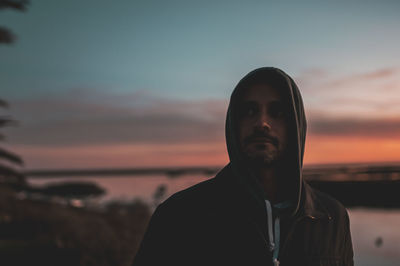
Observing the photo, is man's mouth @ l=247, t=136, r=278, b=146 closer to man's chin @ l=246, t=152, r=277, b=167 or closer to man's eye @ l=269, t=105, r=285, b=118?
man's chin @ l=246, t=152, r=277, b=167

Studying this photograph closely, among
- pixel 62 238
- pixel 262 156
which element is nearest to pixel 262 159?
pixel 262 156

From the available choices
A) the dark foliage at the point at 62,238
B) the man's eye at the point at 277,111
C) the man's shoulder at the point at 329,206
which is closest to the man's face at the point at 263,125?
the man's eye at the point at 277,111

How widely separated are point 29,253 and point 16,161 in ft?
16.5

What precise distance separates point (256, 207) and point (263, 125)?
0.63 m

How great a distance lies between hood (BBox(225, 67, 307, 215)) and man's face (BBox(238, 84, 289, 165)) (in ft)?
0.16

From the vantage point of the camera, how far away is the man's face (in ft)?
10.7

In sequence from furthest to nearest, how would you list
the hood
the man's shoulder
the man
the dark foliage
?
the dark foliage
the man's shoulder
the hood
the man

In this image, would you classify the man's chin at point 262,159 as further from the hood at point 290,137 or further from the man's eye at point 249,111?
the man's eye at point 249,111

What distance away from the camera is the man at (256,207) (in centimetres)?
321

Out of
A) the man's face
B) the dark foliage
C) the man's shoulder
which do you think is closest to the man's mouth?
the man's face

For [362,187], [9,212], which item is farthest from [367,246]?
[362,187]

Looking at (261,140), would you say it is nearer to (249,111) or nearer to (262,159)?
(262,159)

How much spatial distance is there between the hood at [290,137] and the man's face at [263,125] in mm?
49

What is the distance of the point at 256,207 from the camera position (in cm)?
333
